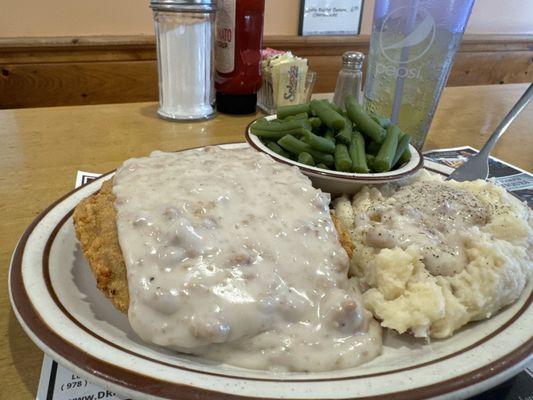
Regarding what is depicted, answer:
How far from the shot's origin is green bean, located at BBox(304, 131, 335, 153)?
1393 millimetres

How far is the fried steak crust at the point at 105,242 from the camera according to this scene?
35.3 inches

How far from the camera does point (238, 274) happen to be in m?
0.85

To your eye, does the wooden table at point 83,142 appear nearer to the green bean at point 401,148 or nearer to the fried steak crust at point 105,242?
the fried steak crust at point 105,242

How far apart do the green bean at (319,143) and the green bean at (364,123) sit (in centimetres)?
15

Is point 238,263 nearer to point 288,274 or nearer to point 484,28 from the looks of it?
point 288,274

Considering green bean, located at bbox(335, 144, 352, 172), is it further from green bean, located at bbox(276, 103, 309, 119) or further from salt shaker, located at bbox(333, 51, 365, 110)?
salt shaker, located at bbox(333, 51, 365, 110)

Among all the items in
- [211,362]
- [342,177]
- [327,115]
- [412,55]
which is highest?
[412,55]

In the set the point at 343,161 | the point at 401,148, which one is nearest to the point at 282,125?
the point at 343,161

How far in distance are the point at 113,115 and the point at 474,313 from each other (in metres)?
1.99

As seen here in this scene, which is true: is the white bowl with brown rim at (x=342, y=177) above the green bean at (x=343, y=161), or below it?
below

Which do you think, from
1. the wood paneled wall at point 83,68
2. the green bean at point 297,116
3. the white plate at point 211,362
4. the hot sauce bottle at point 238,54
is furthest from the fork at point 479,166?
the wood paneled wall at point 83,68

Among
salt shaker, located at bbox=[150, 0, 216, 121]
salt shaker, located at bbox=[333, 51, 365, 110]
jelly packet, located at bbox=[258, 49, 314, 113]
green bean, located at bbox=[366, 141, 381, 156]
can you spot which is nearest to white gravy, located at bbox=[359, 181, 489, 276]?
green bean, located at bbox=[366, 141, 381, 156]

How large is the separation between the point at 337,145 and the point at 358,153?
0.30 feet

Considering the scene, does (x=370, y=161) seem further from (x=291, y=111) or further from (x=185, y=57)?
(x=185, y=57)
